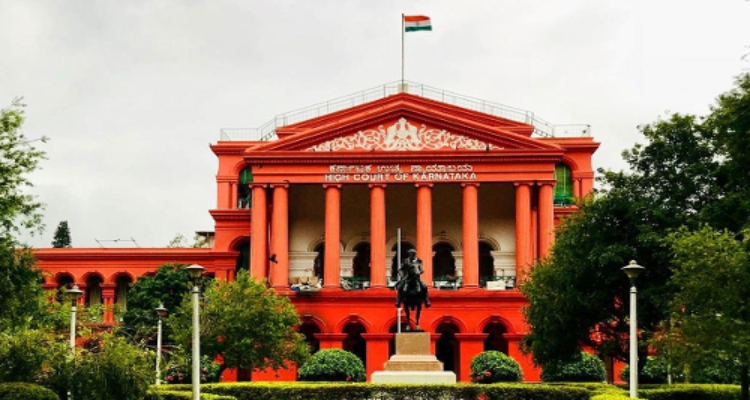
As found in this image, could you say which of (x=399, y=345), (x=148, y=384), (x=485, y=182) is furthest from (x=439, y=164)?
(x=148, y=384)

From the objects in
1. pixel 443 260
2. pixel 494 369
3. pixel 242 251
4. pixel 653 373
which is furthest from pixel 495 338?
pixel 242 251

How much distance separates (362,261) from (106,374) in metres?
37.7

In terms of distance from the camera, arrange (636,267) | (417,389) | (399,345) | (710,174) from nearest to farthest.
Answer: (636,267)
(417,389)
(399,345)
(710,174)

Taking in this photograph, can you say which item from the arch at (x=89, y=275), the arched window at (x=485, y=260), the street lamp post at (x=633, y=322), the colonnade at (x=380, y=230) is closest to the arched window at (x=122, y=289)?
the arch at (x=89, y=275)

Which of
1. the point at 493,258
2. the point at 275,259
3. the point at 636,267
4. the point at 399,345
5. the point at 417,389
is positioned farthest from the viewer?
the point at 493,258

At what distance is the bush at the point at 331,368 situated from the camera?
4994cm

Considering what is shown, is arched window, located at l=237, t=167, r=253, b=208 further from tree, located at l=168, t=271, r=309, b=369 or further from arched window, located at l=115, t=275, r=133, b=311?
tree, located at l=168, t=271, r=309, b=369

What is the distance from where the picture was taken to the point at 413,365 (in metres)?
36.7

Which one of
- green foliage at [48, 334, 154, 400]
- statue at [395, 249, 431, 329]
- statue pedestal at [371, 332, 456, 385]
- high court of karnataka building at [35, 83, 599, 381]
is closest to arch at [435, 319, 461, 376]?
high court of karnataka building at [35, 83, 599, 381]

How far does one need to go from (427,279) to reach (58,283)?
909 inches

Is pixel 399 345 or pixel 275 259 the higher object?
pixel 275 259

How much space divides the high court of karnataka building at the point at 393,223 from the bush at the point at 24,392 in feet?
91.4

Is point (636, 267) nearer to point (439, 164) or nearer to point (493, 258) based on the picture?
point (439, 164)

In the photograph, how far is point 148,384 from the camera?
1126 inches
